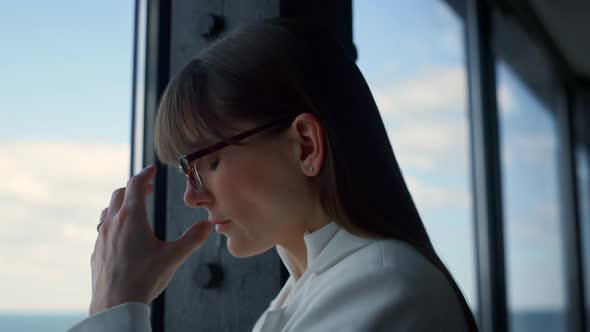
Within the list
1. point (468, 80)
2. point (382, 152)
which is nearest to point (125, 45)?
point (382, 152)

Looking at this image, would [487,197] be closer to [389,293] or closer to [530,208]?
[530,208]

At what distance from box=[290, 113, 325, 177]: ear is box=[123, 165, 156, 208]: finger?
228 mm

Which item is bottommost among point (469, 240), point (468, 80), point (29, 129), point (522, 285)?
point (522, 285)

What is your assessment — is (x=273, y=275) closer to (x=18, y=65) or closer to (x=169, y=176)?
(x=169, y=176)

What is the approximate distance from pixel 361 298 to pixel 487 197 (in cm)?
234

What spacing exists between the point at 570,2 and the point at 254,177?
143 inches

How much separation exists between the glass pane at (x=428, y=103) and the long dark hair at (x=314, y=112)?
0.94 m

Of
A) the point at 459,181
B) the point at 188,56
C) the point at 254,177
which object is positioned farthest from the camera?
Result: the point at 459,181

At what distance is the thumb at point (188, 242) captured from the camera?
99 cm

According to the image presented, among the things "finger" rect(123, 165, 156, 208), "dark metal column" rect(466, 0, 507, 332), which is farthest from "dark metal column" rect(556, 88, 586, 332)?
"finger" rect(123, 165, 156, 208)

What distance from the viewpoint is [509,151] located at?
4113mm

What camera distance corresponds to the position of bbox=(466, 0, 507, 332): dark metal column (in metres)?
3.04

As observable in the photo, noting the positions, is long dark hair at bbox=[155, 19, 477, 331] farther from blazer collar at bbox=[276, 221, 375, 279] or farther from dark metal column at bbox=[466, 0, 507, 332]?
dark metal column at bbox=[466, 0, 507, 332]

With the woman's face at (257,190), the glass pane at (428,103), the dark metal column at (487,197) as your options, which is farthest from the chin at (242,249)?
the dark metal column at (487,197)
